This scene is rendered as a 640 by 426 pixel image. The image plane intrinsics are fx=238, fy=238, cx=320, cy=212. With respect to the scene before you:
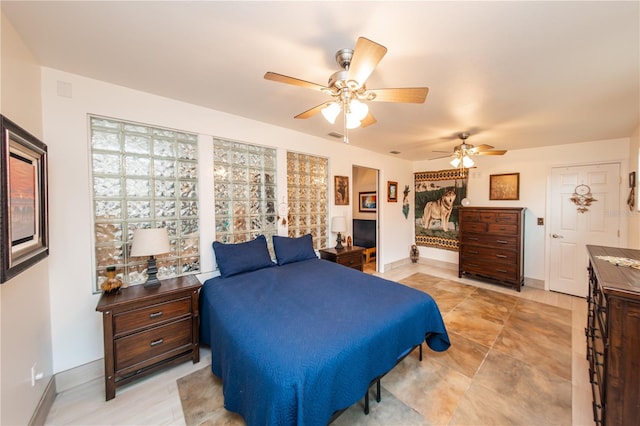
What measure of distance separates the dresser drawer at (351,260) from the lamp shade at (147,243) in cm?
226

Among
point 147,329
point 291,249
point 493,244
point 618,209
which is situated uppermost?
point 618,209

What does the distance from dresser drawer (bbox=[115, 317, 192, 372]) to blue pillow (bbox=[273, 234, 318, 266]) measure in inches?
47.6

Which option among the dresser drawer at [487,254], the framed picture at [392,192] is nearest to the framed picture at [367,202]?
the framed picture at [392,192]

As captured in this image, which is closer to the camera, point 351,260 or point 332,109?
point 332,109

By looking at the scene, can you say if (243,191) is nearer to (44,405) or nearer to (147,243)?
(147,243)

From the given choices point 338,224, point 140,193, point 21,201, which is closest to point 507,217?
point 338,224

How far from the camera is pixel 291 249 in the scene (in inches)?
123

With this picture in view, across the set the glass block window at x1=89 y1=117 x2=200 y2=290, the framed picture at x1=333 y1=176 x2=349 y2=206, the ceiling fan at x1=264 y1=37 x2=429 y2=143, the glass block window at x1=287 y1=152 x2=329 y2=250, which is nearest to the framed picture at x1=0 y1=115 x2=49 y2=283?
the glass block window at x1=89 y1=117 x2=200 y2=290

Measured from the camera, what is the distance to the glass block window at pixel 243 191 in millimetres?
2770

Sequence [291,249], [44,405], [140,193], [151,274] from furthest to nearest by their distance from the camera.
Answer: [291,249] → [140,193] → [151,274] → [44,405]

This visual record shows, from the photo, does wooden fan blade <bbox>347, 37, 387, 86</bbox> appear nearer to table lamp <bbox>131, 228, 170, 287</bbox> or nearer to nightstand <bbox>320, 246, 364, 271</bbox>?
table lamp <bbox>131, 228, 170, 287</bbox>

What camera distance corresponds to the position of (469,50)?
1597mm

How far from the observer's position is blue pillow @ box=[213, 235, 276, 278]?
2.55m

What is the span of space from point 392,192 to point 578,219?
2.96 metres
